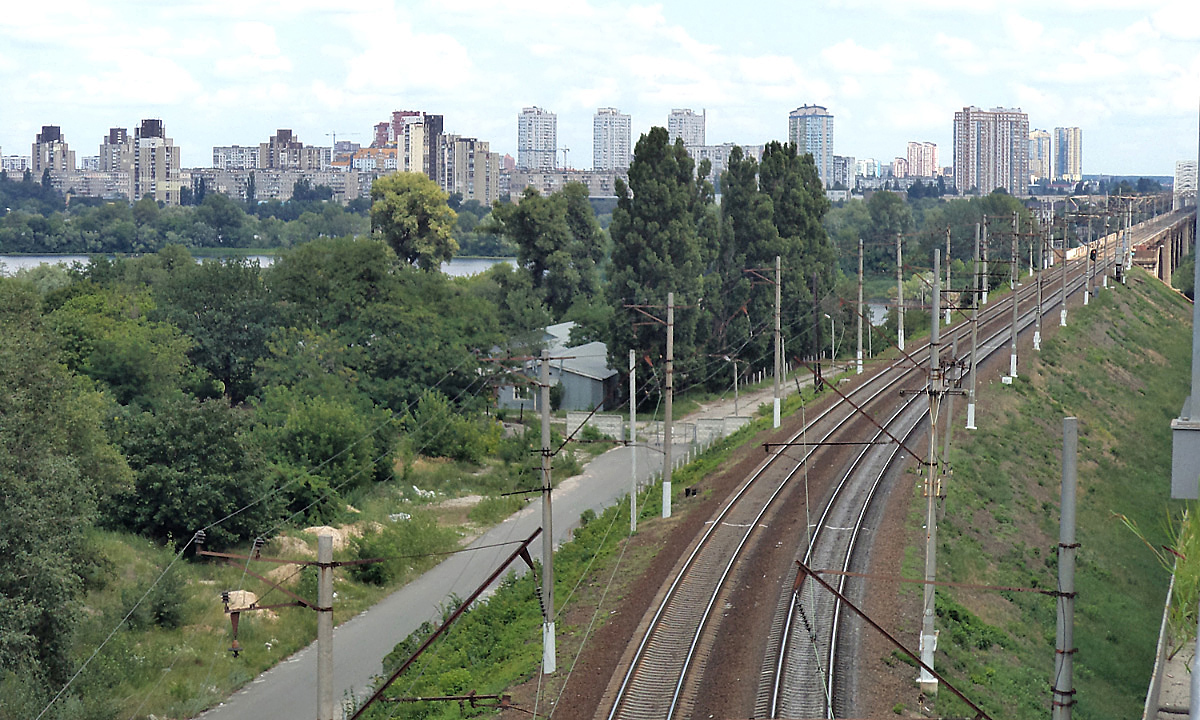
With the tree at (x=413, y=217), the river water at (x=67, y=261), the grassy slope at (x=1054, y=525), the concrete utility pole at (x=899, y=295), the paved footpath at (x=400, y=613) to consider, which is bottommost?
the paved footpath at (x=400, y=613)

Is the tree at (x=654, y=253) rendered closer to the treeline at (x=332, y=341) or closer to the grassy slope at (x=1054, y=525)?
the treeline at (x=332, y=341)

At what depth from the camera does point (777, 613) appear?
77.1 feet

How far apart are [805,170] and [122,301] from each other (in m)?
31.5

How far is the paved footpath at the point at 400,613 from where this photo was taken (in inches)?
957

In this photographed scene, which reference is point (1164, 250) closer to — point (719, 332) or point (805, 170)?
point (805, 170)

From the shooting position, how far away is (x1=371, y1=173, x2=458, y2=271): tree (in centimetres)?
7531

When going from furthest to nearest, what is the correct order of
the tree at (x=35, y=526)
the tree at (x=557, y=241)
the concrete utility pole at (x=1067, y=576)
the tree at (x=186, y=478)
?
the tree at (x=557, y=241) → the tree at (x=186, y=478) → the tree at (x=35, y=526) → the concrete utility pole at (x=1067, y=576)

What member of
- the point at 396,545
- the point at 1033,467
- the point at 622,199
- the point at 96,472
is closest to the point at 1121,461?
the point at 1033,467

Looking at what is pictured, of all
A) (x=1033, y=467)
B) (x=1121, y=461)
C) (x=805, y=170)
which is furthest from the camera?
(x=805, y=170)

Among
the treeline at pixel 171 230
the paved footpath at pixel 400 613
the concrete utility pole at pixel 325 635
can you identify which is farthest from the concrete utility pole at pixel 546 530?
the treeline at pixel 171 230

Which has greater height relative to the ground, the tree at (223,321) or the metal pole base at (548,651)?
the tree at (223,321)

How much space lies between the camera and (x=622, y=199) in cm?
5225

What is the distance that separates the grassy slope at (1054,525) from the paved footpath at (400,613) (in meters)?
11.0

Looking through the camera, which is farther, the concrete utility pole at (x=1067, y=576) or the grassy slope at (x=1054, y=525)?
the grassy slope at (x=1054, y=525)
